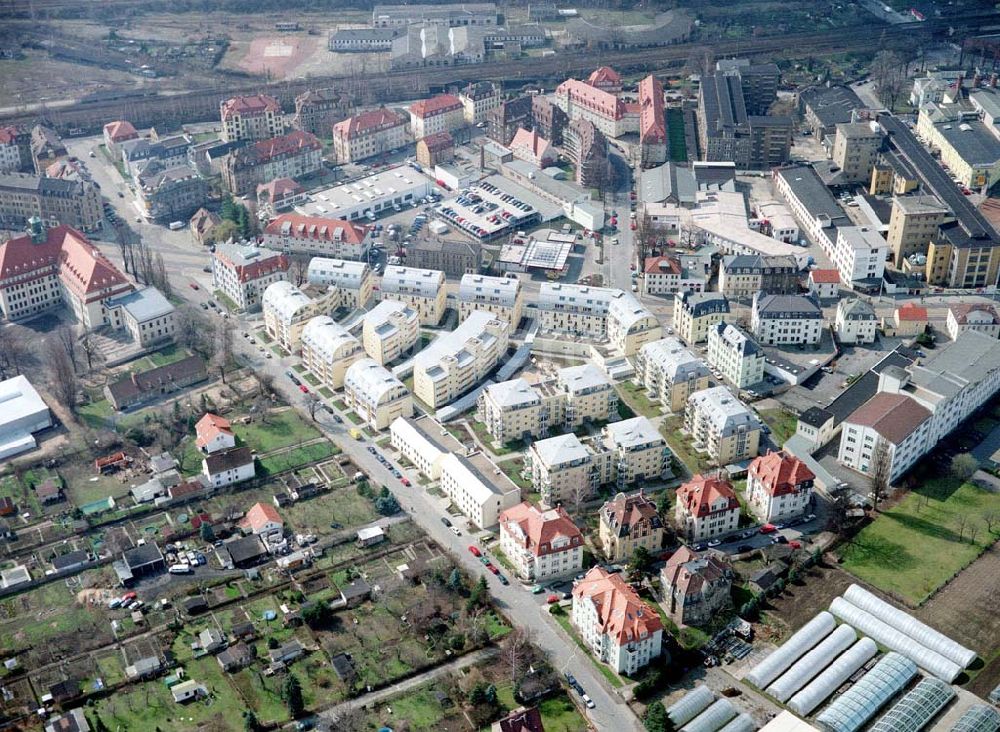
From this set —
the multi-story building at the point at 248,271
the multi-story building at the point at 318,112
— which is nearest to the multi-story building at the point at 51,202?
the multi-story building at the point at 248,271

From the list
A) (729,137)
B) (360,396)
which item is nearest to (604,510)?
(360,396)

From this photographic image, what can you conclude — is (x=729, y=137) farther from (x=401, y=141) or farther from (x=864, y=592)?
(x=864, y=592)

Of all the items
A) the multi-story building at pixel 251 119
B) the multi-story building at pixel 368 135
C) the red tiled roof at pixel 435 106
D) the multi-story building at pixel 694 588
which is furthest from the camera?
the red tiled roof at pixel 435 106

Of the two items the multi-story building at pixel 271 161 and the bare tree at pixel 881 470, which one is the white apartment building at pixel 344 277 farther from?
the bare tree at pixel 881 470

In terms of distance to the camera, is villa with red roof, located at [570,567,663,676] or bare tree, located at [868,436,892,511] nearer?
villa with red roof, located at [570,567,663,676]

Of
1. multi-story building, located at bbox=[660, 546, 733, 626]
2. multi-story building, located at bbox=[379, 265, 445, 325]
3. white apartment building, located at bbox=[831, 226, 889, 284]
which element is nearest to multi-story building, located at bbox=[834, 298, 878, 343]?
white apartment building, located at bbox=[831, 226, 889, 284]

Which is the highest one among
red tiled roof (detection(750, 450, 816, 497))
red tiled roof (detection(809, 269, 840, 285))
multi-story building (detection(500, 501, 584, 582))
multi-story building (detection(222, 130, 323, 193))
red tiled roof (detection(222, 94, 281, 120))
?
red tiled roof (detection(222, 94, 281, 120))

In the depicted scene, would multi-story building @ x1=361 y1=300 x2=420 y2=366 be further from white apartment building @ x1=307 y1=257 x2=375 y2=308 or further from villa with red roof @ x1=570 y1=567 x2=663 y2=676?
villa with red roof @ x1=570 y1=567 x2=663 y2=676
